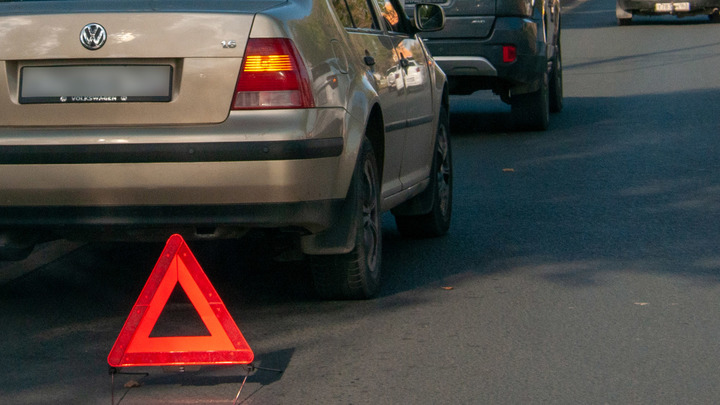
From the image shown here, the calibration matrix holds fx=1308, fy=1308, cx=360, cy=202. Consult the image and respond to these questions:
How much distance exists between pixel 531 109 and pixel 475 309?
7.39m

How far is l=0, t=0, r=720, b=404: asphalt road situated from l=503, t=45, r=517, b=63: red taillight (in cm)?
198

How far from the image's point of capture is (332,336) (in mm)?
5305

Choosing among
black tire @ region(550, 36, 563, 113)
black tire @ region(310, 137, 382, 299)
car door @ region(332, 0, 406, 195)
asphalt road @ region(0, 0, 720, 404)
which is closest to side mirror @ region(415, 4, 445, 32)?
car door @ region(332, 0, 406, 195)

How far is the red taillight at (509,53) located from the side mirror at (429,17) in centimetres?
474

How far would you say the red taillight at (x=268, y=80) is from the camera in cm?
508

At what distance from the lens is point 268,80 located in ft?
16.7

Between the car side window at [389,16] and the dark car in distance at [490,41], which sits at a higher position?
the car side window at [389,16]

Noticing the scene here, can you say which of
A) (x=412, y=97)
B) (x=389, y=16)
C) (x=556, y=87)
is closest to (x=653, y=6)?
(x=556, y=87)

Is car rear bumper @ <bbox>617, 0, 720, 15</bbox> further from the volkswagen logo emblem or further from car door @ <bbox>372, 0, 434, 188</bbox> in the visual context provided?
the volkswagen logo emblem

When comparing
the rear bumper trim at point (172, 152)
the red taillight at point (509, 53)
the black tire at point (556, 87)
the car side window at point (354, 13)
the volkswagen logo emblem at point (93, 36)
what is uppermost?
the volkswagen logo emblem at point (93, 36)

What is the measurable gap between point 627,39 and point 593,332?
22360 mm

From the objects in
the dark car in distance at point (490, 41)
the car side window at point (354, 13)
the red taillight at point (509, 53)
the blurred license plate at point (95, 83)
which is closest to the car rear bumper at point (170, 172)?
the blurred license plate at point (95, 83)

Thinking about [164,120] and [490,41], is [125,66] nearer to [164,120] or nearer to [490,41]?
[164,120]

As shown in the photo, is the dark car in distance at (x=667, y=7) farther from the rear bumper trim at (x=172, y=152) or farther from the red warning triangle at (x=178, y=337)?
the red warning triangle at (x=178, y=337)
